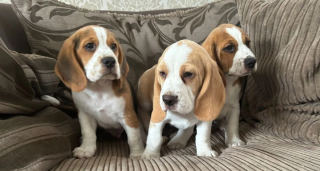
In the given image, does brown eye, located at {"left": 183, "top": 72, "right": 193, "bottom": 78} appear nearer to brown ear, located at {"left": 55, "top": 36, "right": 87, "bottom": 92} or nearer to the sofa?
→ the sofa

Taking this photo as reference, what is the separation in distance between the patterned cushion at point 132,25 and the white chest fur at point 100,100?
37cm

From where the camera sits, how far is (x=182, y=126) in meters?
1.23

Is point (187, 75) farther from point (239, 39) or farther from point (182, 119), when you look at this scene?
point (239, 39)

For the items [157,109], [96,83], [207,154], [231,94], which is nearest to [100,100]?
[96,83]

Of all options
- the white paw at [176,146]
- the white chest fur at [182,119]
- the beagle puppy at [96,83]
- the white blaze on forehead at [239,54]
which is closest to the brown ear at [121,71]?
the beagle puppy at [96,83]

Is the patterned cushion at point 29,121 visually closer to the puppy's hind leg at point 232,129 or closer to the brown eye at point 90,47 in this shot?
the brown eye at point 90,47

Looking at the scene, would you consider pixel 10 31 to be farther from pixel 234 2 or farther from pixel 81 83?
pixel 234 2

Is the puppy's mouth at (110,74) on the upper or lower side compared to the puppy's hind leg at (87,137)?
upper

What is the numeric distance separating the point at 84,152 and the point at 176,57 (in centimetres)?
53

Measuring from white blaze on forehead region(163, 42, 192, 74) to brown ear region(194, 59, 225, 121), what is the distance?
0.09 metres

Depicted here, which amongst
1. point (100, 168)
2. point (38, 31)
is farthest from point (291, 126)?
point (38, 31)

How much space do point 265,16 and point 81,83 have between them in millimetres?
951

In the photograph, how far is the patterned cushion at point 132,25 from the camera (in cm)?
155

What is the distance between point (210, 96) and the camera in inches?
42.0
